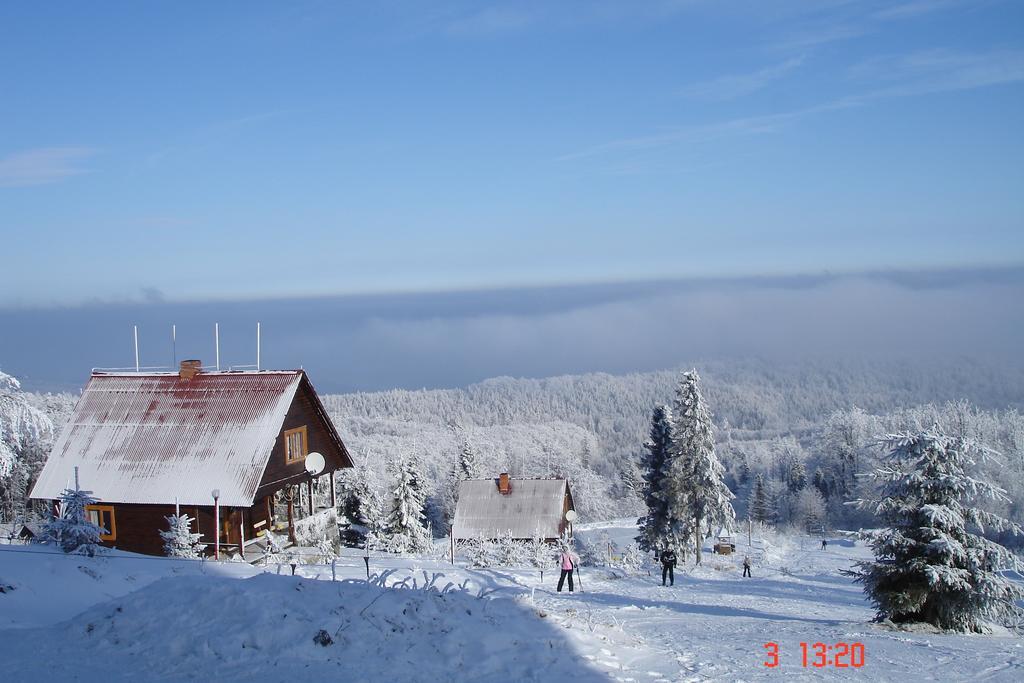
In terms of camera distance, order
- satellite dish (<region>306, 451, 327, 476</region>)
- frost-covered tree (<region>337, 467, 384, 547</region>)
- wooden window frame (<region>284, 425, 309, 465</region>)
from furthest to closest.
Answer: frost-covered tree (<region>337, 467, 384, 547</region>) < satellite dish (<region>306, 451, 327, 476</region>) < wooden window frame (<region>284, 425, 309, 465</region>)

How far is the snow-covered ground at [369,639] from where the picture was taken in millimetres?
8430

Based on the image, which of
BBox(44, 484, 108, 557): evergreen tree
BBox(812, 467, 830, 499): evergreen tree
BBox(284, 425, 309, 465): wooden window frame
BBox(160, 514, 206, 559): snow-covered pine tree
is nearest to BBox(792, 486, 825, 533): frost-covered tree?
BBox(812, 467, 830, 499): evergreen tree

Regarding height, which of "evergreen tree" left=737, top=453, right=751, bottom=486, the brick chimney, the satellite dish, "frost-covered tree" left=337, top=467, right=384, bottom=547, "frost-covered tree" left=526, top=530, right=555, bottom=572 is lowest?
"evergreen tree" left=737, top=453, right=751, bottom=486

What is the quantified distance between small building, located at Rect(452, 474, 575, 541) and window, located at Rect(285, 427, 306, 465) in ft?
63.1

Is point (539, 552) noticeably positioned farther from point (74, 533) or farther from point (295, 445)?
point (74, 533)

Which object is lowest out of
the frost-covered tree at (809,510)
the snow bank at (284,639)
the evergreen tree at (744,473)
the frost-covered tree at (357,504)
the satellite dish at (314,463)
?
the evergreen tree at (744,473)

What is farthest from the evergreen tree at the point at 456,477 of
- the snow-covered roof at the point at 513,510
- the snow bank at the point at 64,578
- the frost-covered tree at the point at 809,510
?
the snow bank at the point at 64,578

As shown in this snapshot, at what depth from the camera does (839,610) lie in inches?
837

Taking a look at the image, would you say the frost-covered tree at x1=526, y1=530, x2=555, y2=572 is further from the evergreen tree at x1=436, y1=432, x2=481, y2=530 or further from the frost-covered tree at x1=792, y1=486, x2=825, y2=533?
the frost-covered tree at x1=792, y1=486, x2=825, y2=533

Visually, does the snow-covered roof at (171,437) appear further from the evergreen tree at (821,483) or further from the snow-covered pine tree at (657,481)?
the evergreen tree at (821,483)

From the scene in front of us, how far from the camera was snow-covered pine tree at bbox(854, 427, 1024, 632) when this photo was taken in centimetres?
1484

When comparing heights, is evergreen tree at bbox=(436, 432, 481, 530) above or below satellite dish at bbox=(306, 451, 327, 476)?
below

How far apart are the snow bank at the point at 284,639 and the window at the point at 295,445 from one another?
1521 centimetres

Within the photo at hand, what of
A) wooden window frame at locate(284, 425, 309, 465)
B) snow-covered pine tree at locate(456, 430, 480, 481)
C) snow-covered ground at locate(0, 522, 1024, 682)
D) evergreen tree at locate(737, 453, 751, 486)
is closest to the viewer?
snow-covered ground at locate(0, 522, 1024, 682)
